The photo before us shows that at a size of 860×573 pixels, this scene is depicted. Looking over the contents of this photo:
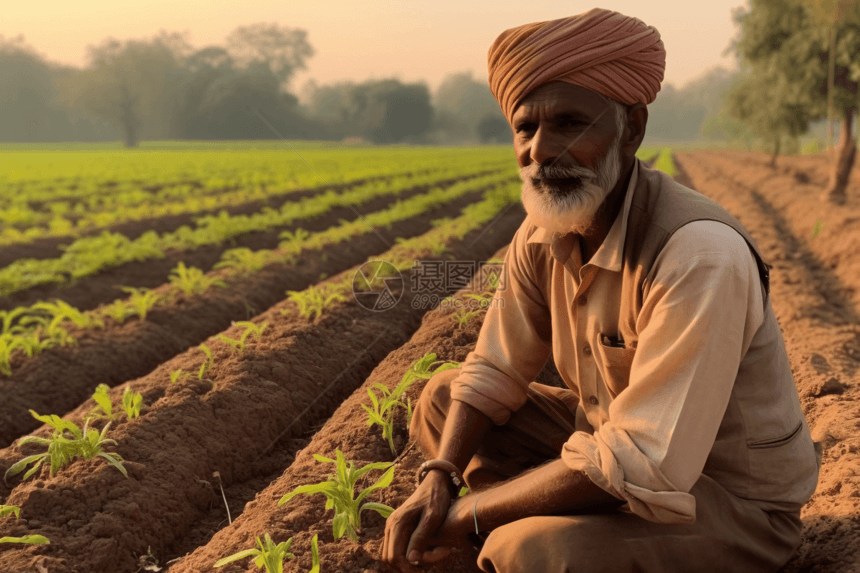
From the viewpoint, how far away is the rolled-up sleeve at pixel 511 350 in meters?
2.12

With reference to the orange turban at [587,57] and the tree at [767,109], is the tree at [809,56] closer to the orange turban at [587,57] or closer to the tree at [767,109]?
the tree at [767,109]

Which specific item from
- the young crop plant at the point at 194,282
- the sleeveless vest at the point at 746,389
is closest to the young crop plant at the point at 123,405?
the young crop plant at the point at 194,282

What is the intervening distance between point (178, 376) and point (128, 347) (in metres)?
1.33

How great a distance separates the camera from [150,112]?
66500mm

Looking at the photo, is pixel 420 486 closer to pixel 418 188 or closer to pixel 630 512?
pixel 630 512

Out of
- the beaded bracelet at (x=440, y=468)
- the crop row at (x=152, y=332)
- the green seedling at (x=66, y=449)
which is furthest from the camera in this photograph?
the crop row at (x=152, y=332)

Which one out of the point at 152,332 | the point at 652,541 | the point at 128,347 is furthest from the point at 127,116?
the point at 652,541

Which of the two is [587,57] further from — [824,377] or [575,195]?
[824,377]

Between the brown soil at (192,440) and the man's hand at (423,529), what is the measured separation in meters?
1.62

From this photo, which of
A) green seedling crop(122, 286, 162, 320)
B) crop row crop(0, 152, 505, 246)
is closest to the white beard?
green seedling crop(122, 286, 162, 320)

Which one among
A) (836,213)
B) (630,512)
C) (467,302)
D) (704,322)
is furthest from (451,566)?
(836,213)

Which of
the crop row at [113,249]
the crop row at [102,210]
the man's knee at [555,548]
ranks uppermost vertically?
the crop row at [102,210]

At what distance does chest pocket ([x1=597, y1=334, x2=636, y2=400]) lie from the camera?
1.83 m

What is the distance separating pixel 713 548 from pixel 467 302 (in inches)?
127
